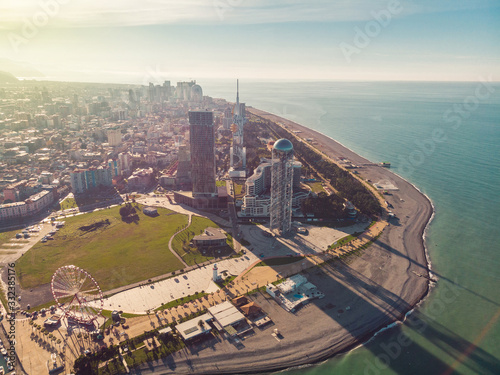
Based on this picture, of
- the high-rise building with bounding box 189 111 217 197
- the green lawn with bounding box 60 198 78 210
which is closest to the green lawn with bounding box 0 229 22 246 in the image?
the green lawn with bounding box 60 198 78 210

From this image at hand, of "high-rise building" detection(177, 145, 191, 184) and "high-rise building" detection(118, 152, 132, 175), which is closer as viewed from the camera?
"high-rise building" detection(177, 145, 191, 184)

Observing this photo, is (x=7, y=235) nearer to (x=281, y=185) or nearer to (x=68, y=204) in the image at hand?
(x=68, y=204)

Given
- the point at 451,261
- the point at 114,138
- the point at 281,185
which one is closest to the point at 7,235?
the point at 281,185

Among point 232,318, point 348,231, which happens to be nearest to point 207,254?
point 232,318

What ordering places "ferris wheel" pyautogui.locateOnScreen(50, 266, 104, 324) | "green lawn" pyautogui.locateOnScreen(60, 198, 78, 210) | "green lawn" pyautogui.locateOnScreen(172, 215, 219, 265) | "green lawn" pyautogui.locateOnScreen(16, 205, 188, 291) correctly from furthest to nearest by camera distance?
"green lawn" pyautogui.locateOnScreen(60, 198, 78, 210), "green lawn" pyautogui.locateOnScreen(172, 215, 219, 265), "green lawn" pyautogui.locateOnScreen(16, 205, 188, 291), "ferris wheel" pyautogui.locateOnScreen(50, 266, 104, 324)

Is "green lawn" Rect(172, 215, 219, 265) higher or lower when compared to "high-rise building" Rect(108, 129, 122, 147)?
lower

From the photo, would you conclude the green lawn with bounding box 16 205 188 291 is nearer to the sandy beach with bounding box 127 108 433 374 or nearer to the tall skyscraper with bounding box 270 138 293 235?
the sandy beach with bounding box 127 108 433 374

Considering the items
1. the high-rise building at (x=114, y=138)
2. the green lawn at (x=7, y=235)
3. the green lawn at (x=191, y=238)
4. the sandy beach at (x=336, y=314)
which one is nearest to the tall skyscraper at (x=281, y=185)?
the green lawn at (x=191, y=238)
